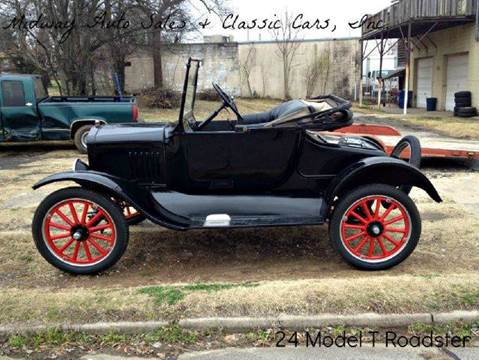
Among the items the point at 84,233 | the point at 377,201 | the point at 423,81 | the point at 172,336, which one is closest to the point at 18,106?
the point at 84,233

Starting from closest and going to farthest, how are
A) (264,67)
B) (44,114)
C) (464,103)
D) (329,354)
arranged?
(329,354) → (44,114) → (464,103) → (264,67)

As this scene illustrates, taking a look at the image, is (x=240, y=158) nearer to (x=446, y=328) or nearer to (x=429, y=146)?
(x=446, y=328)

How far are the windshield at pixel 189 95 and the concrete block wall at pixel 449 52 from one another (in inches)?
698

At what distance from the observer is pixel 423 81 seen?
26266 millimetres

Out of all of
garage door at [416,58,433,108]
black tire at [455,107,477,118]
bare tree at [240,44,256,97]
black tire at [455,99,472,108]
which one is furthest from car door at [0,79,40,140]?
bare tree at [240,44,256,97]

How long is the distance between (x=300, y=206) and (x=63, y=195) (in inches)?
81.7

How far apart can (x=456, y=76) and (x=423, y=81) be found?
3.61 metres

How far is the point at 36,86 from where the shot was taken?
12.0 meters

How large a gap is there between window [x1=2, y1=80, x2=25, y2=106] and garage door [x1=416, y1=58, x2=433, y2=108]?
1933 centimetres

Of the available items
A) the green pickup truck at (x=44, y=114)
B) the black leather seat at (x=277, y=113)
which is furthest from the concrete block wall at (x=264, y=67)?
the black leather seat at (x=277, y=113)

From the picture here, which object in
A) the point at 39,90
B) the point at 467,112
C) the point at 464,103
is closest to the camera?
the point at 39,90

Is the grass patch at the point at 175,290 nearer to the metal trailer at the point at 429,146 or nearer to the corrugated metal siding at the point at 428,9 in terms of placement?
the metal trailer at the point at 429,146

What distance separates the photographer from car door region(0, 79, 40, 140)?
11.7m

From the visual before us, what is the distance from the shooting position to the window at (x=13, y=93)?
38.3ft
